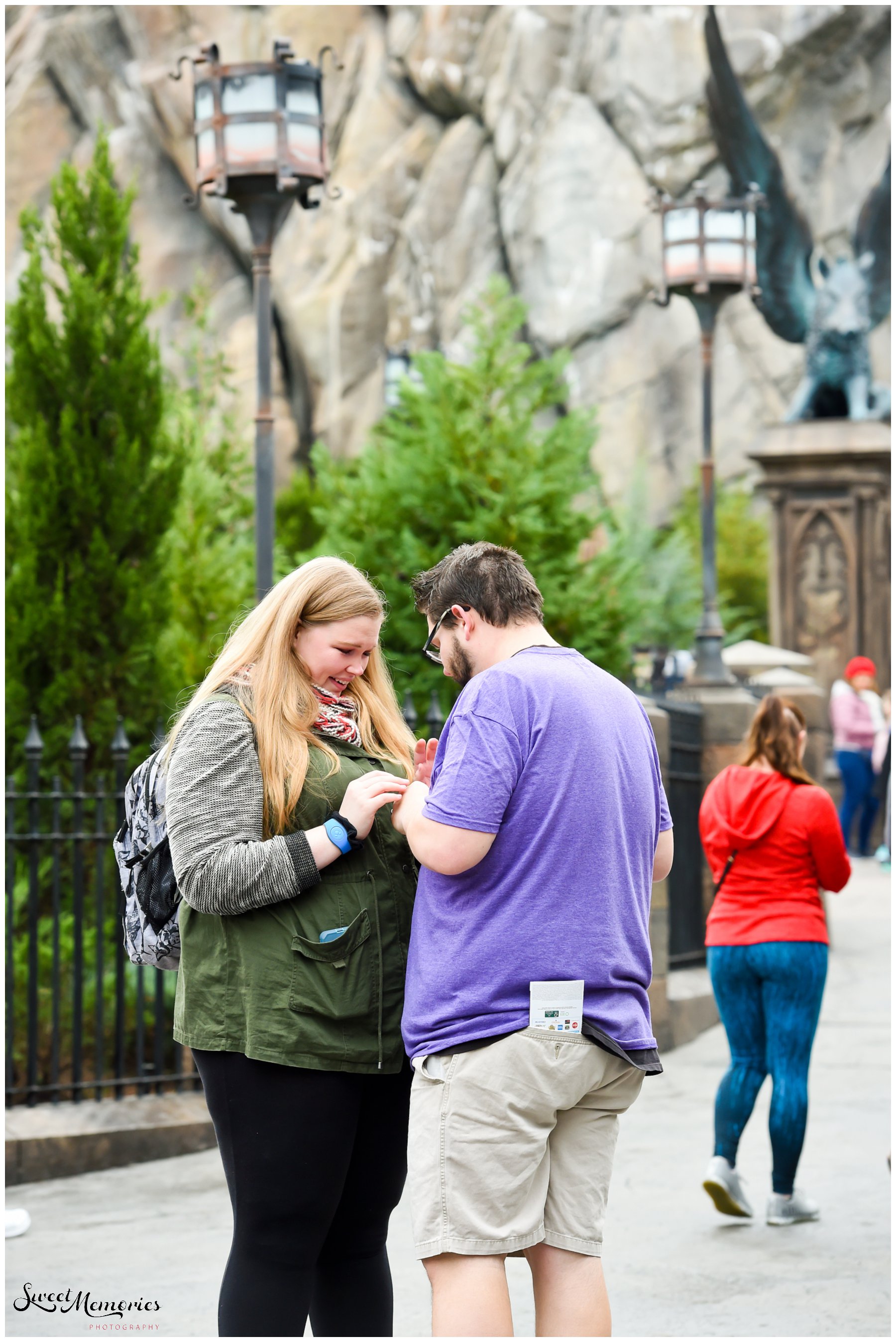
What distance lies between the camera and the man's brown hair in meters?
2.82

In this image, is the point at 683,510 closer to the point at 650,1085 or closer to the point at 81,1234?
the point at 650,1085

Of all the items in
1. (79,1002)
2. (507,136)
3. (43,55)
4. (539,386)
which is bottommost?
(79,1002)

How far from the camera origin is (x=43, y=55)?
4256 cm

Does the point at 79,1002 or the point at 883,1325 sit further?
the point at 79,1002

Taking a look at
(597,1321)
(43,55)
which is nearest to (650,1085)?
(597,1321)

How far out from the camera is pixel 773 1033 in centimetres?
498

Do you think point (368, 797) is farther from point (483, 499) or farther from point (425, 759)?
point (483, 499)

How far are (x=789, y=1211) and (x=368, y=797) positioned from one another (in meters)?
2.99

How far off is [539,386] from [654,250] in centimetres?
2863

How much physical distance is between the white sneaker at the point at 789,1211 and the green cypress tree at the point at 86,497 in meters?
3.79

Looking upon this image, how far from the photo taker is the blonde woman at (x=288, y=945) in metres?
2.71

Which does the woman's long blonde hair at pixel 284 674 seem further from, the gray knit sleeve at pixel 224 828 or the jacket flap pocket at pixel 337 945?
the jacket flap pocket at pixel 337 945

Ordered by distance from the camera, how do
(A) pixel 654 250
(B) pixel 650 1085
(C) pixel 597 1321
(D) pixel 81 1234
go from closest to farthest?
(C) pixel 597 1321
(D) pixel 81 1234
(B) pixel 650 1085
(A) pixel 654 250

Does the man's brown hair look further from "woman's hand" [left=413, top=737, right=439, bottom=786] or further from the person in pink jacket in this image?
the person in pink jacket
